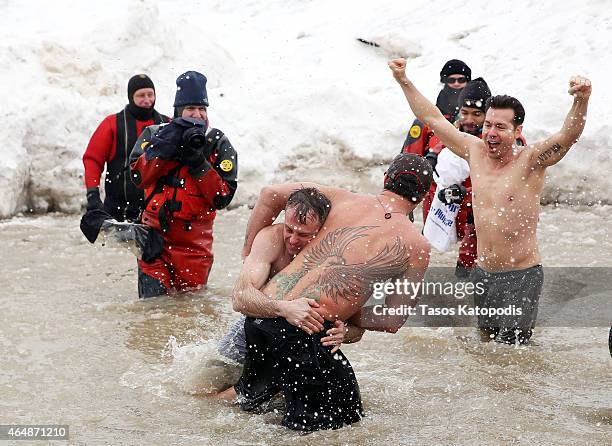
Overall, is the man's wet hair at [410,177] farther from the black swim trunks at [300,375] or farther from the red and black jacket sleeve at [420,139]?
the red and black jacket sleeve at [420,139]

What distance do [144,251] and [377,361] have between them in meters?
1.80

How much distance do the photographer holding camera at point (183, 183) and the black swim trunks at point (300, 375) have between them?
75.4 inches

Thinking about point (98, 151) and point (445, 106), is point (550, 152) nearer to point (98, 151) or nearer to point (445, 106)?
point (445, 106)

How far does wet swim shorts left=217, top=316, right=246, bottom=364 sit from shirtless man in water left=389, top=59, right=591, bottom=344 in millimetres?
1657

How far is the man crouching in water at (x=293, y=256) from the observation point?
14.7 ft

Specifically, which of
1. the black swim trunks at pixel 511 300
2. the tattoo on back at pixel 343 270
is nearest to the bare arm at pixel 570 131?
the black swim trunks at pixel 511 300

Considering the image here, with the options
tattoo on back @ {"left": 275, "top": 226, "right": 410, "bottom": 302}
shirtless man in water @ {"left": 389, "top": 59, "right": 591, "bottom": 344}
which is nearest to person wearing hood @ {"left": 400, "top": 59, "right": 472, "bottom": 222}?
shirtless man in water @ {"left": 389, "top": 59, "right": 591, "bottom": 344}

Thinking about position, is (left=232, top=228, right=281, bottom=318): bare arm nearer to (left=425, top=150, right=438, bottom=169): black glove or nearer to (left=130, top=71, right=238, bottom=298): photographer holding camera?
(left=130, top=71, right=238, bottom=298): photographer holding camera

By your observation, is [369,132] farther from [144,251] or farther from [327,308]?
[327,308]

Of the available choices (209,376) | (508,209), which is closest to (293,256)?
(209,376)

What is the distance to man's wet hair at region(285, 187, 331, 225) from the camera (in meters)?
4.57

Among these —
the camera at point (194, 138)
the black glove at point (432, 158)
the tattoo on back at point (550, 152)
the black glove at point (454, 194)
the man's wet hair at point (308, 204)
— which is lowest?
the black glove at point (454, 194)

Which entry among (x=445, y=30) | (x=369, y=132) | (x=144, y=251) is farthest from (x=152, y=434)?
(x=445, y=30)
